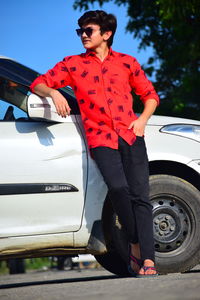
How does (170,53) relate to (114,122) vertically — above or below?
above

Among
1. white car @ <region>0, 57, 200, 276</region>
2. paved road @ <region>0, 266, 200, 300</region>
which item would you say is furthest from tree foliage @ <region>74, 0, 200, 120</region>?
paved road @ <region>0, 266, 200, 300</region>

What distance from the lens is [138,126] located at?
5.25 meters

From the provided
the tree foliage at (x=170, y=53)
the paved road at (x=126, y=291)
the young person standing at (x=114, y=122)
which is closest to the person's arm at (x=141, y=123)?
the young person standing at (x=114, y=122)

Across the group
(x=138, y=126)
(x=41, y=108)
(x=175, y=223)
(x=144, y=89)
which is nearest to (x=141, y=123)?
(x=138, y=126)

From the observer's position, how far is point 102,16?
17.9ft

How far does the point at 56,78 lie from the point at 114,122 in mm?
523

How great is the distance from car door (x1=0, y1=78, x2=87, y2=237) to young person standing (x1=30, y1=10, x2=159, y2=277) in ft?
0.60

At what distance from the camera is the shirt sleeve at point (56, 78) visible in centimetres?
533

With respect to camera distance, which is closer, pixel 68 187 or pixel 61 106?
pixel 61 106

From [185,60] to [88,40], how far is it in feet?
35.7

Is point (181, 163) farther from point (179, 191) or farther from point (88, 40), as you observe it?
point (88, 40)

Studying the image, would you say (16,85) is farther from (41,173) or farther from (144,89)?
(144,89)

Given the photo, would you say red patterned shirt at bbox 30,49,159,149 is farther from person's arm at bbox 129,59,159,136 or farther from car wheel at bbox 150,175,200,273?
car wheel at bbox 150,175,200,273

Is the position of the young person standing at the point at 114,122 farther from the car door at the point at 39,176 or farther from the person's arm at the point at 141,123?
the car door at the point at 39,176
